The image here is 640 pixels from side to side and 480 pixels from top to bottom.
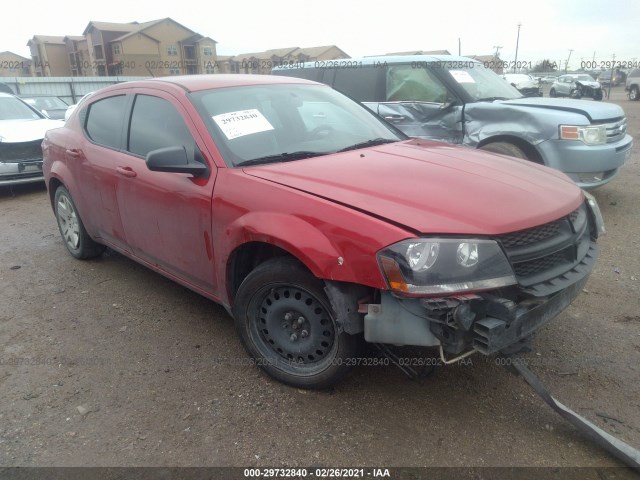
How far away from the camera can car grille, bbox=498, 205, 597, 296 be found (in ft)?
6.91

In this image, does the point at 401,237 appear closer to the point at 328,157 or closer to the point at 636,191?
the point at 328,157

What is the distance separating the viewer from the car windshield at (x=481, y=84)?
5.93 metres

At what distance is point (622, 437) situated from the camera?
2225 millimetres

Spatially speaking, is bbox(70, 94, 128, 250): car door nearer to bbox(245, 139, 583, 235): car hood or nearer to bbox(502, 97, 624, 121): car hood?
bbox(245, 139, 583, 235): car hood

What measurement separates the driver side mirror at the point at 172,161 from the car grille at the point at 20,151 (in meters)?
6.10

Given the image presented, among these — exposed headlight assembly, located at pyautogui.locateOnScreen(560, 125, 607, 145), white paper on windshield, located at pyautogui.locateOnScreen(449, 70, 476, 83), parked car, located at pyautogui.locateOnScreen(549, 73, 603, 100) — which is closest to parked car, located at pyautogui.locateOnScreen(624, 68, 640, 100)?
→ parked car, located at pyautogui.locateOnScreen(549, 73, 603, 100)

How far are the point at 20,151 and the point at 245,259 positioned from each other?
21.6 ft

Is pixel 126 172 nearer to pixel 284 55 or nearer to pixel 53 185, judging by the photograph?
pixel 53 185

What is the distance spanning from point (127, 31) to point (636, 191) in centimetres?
3213

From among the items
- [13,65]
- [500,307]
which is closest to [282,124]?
[500,307]

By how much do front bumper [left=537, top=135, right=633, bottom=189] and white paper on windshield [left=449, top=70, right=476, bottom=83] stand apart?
1.37 m

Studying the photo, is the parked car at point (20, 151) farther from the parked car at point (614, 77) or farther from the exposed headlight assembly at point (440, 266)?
the parked car at point (614, 77)

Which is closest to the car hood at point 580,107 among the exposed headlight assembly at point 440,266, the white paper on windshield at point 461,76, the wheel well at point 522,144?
the wheel well at point 522,144

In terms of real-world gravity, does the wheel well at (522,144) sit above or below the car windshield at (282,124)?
below
